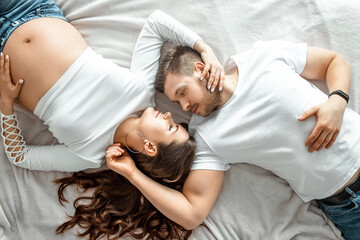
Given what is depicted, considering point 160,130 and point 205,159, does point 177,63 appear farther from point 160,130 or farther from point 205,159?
point 205,159

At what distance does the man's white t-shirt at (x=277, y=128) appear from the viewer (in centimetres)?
135

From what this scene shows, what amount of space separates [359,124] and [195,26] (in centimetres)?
81

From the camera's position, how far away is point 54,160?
1.47 metres

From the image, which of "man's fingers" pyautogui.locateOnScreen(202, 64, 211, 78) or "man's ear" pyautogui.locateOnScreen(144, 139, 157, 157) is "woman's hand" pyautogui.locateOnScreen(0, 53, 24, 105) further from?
"man's fingers" pyautogui.locateOnScreen(202, 64, 211, 78)

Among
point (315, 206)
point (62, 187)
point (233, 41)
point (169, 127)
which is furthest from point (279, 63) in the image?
point (62, 187)

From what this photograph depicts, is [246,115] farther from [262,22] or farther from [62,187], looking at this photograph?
[62,187]

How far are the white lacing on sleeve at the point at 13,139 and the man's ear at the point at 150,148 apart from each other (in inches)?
21.9

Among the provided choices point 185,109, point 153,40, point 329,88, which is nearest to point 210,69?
point 185,109

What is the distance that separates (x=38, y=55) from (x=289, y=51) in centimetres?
102

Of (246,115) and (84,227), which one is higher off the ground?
(246,115)

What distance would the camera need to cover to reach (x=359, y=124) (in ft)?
4.60

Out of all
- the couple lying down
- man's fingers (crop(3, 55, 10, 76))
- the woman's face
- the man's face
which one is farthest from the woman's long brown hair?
man's fingers (crop(3, 55, 10, 76))

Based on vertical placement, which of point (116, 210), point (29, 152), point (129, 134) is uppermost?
point (129, 134)

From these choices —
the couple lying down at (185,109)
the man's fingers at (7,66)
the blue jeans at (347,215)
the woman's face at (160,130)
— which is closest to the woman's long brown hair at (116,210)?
the couple lying down at (185,109)
